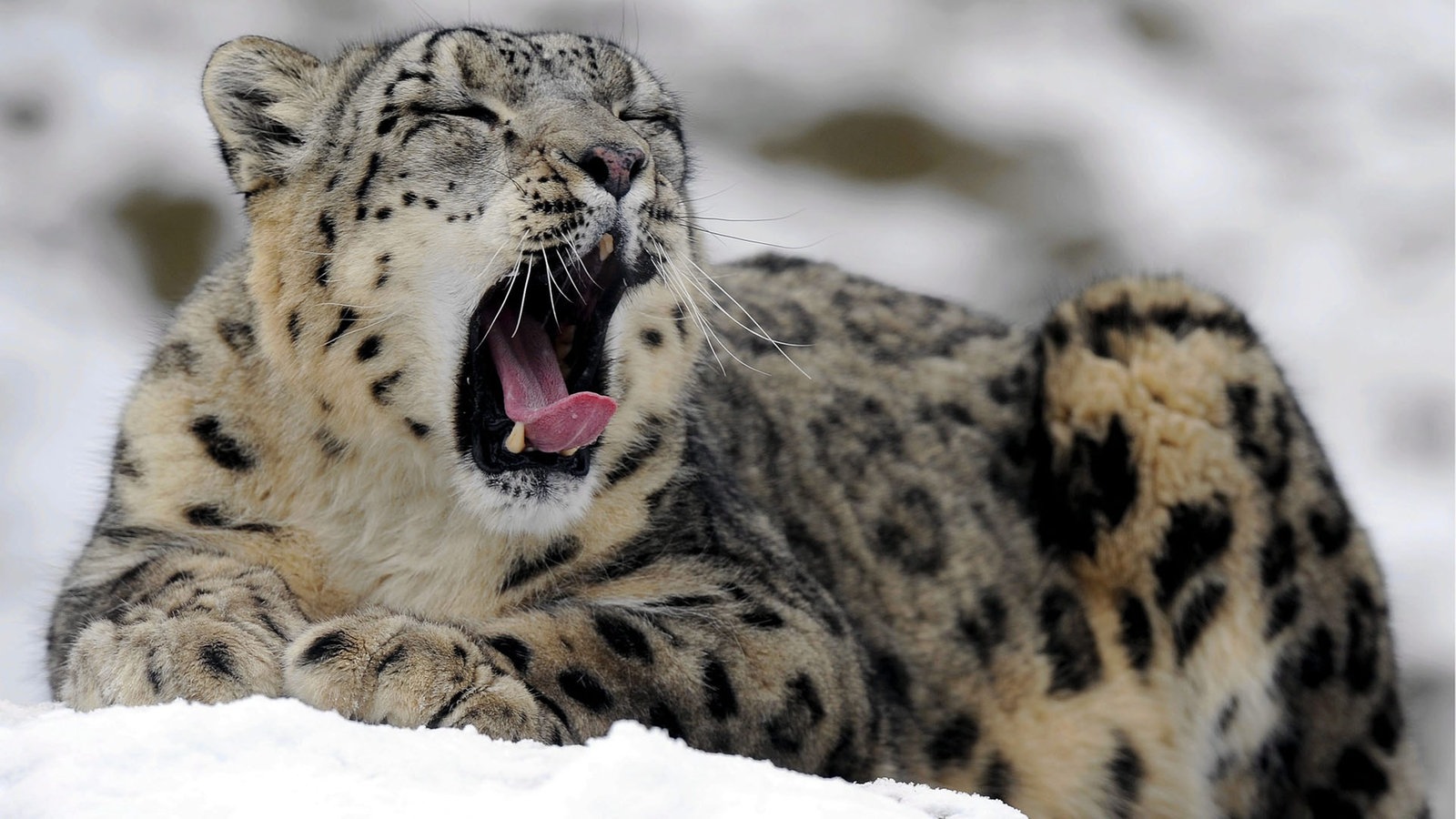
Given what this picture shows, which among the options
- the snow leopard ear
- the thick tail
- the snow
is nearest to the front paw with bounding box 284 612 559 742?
the snow

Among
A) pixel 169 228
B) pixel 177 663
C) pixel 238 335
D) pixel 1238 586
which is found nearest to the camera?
pixel 177 663

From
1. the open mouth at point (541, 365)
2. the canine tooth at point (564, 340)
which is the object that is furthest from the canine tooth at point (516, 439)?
the canine tooth at point (564, 340)

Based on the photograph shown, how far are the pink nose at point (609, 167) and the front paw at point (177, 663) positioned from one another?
1.33 metres

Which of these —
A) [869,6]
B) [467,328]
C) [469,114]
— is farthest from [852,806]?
[869,6]

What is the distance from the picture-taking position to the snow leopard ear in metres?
4.68

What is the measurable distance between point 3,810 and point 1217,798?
426cm

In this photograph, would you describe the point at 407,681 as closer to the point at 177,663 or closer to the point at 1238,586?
the point at 177,663

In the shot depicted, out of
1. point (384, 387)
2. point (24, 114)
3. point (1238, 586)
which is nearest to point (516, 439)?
point (384, 387)

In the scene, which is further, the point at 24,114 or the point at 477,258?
the point at 24,114

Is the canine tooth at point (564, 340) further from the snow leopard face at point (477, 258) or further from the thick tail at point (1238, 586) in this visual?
the thick tail at point (1238, 586)

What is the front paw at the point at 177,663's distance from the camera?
366 cm

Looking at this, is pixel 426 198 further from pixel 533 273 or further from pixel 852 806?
pixel 852 806

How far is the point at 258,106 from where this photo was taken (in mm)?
4762

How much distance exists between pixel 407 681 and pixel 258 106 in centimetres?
196
